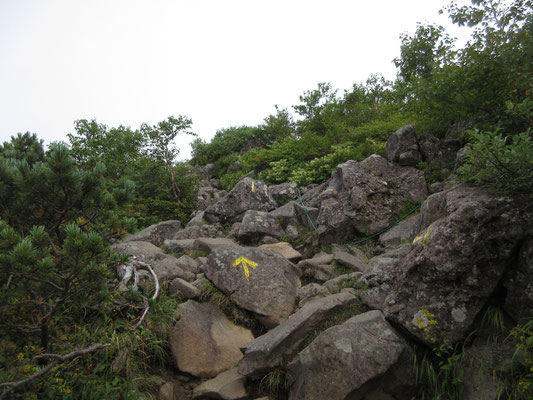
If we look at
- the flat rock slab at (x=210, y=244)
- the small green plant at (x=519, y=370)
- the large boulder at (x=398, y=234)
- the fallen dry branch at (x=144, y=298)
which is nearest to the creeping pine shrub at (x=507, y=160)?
the small green plant at (x=519, y=370)

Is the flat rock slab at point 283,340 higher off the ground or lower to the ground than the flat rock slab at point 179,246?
lower

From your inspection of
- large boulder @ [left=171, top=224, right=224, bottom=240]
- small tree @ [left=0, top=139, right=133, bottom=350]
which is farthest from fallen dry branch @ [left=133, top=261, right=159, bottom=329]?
large boulder @ [left=171, top=224, right=224, bottom=240]

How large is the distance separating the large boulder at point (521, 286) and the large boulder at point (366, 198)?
4.08m

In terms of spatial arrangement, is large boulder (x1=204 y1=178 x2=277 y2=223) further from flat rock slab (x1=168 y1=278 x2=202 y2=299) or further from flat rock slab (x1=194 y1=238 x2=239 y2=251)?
flat rock slab (x1=168 y1=278 x2=202 y2=299)

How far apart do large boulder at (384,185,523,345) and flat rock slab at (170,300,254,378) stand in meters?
2.56

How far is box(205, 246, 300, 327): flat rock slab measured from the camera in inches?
207

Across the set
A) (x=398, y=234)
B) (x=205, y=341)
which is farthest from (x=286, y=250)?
(x=205, y=341)

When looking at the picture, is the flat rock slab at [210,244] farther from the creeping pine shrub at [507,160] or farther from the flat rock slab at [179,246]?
the creeping pine shrub at [507,160]

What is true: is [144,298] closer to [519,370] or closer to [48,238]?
[48,238]

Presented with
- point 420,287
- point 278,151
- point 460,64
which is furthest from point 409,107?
point 420,287

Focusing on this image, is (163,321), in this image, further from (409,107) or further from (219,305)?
(409,107)

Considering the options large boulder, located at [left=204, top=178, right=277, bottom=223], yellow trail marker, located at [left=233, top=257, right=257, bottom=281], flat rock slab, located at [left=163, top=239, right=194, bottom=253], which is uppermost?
large boulder, located at [left=204, top=178, right=277, bottom=223]

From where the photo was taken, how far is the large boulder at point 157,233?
952 centimetres

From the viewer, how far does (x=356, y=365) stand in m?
3.44
